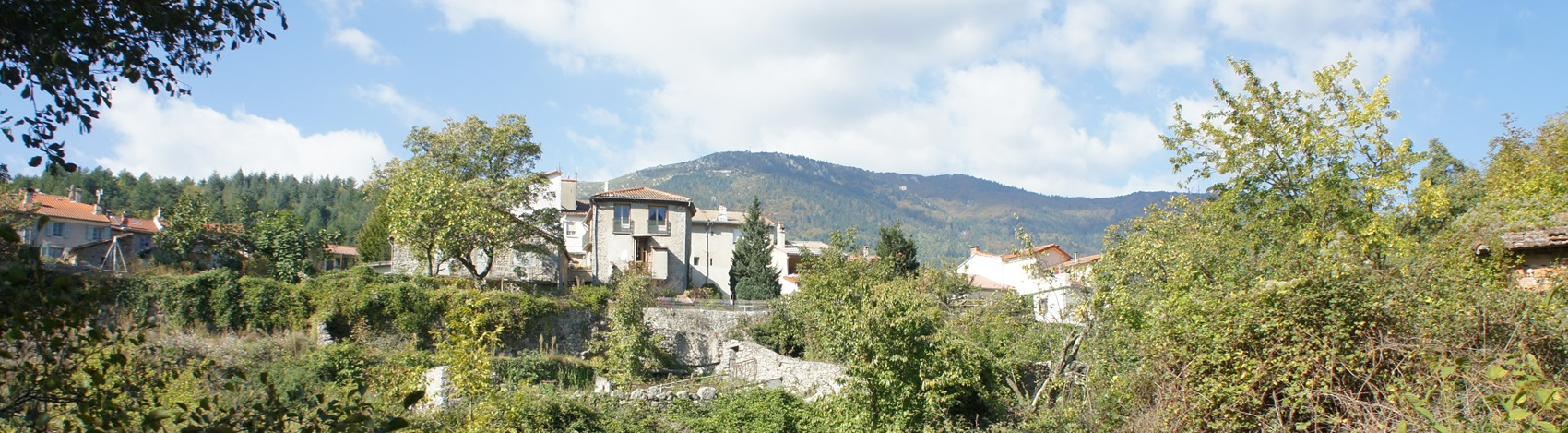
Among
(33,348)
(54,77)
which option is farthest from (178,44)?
(33,348)

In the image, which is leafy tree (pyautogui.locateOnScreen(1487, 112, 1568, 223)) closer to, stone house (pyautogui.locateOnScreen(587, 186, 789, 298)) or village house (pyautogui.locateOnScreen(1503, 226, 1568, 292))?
village house (pyautogui.locateOnScreen(1503, 226, 1568, 292))

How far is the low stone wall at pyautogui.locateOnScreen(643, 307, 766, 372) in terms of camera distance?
2945 cm

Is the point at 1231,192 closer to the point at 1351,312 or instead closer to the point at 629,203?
the point at 1351,312

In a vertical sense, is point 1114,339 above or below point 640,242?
below

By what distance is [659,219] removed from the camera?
42.5m

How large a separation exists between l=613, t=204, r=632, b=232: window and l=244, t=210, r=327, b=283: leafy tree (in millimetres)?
13227

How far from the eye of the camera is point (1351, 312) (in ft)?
32.9

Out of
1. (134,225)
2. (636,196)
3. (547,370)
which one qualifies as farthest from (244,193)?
(547,370)

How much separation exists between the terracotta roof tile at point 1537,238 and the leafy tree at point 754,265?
1265 inches

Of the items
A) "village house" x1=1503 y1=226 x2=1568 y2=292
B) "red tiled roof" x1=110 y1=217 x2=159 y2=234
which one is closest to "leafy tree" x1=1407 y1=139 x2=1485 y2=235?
"village house" x1=1503 y1=226 x2=1568 y2=292

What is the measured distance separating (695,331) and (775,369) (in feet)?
15.7

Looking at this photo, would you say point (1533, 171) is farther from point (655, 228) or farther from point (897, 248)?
point (655, 228)

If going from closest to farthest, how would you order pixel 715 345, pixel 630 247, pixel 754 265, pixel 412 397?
pixel 412 397 < pixel 715 345 < pixel 630 247 < pixel 754 265

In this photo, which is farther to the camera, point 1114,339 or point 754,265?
point 754,265
